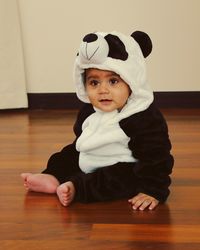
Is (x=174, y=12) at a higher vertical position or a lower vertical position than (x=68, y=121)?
higher

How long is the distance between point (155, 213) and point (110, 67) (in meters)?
0.40

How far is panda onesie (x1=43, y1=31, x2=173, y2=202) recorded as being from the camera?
1.34 metres

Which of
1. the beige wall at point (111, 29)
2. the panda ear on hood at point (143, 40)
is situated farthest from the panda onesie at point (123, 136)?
the beige wall at point (111, 29)

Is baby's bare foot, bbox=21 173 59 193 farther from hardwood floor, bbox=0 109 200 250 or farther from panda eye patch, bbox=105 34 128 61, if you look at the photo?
panda eye patch, bbox=105 34 128 61

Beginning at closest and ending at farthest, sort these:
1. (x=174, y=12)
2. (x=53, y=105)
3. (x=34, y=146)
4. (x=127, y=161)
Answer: (x=127, y=161), (x=34, y=146), (x=174, y=12), (x=53, y=105)

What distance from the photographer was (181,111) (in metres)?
2.80

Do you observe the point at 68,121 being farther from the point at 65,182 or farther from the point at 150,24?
the point at 65,182

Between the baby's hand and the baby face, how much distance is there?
0.84 ft

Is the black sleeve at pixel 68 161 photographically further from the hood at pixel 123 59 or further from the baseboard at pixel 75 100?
the baseboard at pixel 75 100

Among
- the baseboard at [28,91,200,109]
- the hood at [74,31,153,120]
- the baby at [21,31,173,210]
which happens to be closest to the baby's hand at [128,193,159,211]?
the baby at [21,31,173,210]

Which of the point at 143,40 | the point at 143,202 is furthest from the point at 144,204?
the point at 143,40

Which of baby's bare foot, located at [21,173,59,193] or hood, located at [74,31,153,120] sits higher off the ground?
hood, located at [74,31,153,120]

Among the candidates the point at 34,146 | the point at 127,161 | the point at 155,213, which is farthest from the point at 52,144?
the point at 155,213

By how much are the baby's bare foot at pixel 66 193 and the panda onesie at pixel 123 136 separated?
20 millimetres
